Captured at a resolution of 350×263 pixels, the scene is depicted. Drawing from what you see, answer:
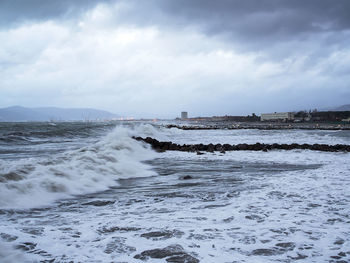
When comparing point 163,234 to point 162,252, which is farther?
point 163,234

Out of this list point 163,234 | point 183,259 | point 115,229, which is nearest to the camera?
point 183,259

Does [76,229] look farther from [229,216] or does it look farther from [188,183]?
[188,183]

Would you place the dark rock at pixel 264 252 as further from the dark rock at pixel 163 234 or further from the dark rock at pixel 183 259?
the dark rock at pixel 163 234

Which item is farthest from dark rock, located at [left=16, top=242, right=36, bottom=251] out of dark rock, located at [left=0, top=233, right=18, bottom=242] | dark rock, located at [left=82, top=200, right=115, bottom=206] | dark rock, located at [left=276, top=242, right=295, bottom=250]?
dark rock, located at [left=276, top=242, right=295, bottom=250]

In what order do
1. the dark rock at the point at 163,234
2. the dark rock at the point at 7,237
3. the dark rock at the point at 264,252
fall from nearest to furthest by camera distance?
the dark rock at the point at 264,252 → the dark rock at the point at 7,237 → the dark rock at the point at 163,234

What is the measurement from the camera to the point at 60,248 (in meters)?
2.46

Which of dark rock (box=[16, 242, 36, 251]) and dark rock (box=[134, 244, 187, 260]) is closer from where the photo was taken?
dark rock (box=[134, 244, 187, 260])

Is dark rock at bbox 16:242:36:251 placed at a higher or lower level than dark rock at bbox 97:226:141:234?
higher

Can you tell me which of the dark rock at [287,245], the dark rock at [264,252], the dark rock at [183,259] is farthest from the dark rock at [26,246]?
the dark rock at [287,245]

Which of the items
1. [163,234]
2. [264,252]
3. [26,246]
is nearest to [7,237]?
[26,246]

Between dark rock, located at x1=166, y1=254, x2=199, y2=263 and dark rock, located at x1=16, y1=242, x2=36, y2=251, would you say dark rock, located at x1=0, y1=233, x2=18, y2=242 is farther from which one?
dark rock, located at x1=166, y1=254, x2=199, y2=263

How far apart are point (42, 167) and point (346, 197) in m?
5.63

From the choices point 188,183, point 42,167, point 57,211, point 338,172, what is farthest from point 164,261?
point 338,172

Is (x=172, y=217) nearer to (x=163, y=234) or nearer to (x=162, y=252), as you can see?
(x=163, y=234)
